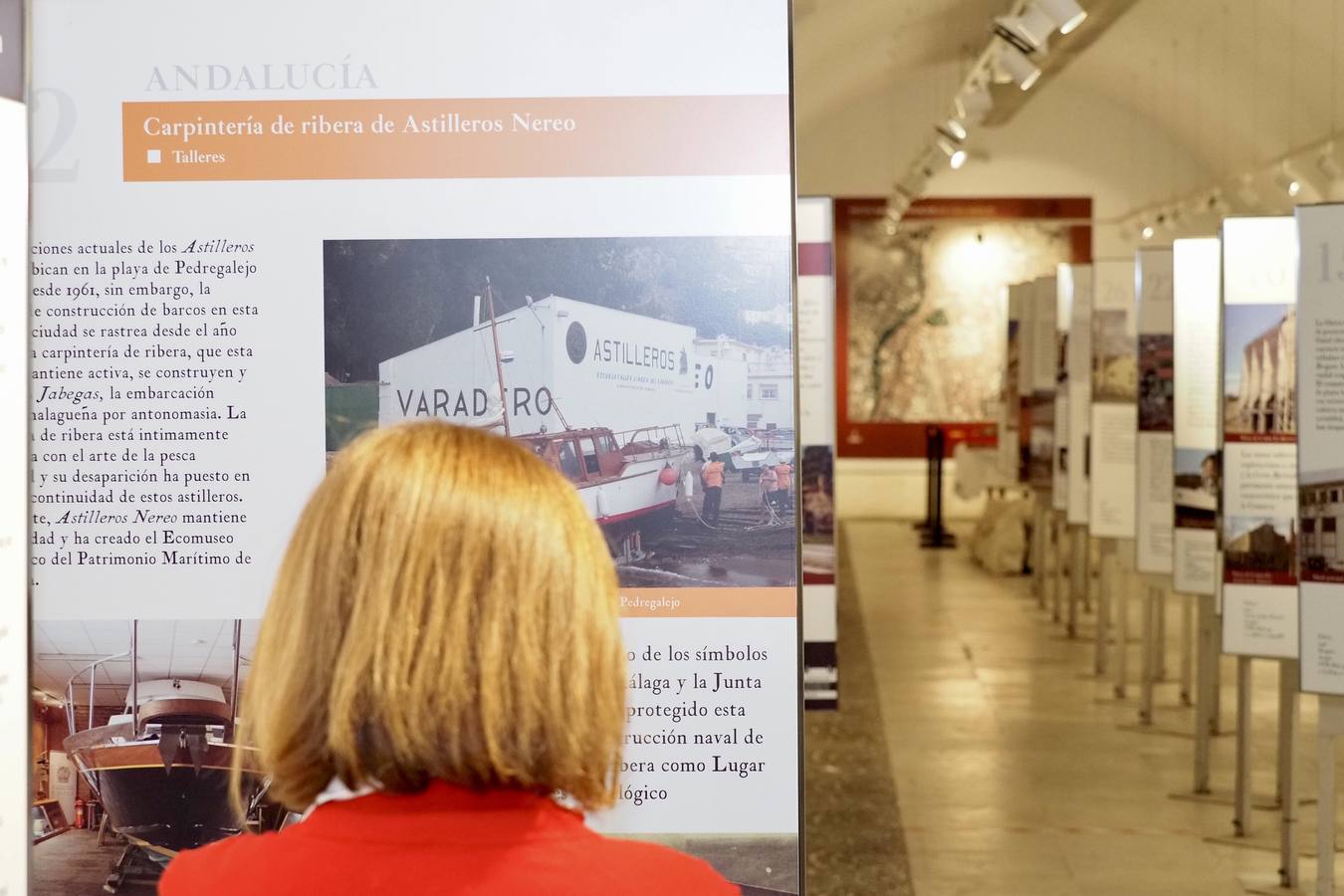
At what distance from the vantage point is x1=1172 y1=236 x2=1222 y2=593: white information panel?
22.1 feet

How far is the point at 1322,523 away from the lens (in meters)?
4.80

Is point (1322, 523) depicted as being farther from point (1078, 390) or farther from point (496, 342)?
point (1078, 390)

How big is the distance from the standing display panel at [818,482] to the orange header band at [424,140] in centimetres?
233

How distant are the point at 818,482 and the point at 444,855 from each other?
4.44m

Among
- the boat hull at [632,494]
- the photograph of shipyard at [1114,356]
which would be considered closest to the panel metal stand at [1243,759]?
the photograph of shipyard at [1114,356]

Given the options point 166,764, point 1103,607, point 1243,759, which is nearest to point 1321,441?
point 1243,759

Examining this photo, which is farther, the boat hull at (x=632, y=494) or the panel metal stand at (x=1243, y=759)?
the panel metal stand at (x=1243, y=759)

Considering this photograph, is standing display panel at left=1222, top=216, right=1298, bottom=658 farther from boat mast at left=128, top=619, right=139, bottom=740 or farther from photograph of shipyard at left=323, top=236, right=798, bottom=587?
boat mast at left=128, top=619, right=139, bottom=740

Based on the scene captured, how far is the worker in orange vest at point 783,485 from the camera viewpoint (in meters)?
2.84

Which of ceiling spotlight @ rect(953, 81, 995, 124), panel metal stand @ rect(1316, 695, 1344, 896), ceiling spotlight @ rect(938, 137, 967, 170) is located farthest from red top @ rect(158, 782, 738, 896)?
ceiling spotlight @ rect(938, 137, 967, 170)

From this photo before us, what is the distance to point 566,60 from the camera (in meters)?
2.82

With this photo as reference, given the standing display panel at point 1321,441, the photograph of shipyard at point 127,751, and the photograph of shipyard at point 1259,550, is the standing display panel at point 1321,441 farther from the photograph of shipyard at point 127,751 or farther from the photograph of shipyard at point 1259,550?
the photograph of shipyard at point 127,751

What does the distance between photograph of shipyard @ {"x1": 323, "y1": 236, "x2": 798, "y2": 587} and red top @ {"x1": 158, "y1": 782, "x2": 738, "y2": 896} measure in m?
1.53

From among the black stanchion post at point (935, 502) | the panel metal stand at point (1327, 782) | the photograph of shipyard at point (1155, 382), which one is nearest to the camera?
the panel metal stand at point (1327, 782)
